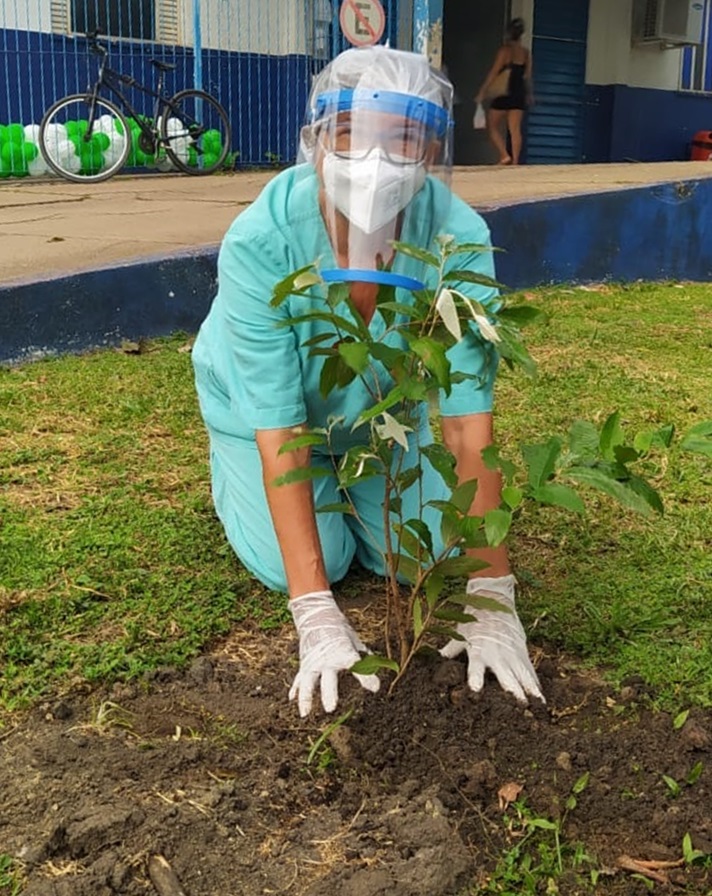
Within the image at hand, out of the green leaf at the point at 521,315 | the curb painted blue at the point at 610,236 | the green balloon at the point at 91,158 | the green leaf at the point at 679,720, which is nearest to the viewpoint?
the green leaf at the point at 521,315

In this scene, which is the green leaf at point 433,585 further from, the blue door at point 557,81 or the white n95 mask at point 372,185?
the blue door at point 557,81

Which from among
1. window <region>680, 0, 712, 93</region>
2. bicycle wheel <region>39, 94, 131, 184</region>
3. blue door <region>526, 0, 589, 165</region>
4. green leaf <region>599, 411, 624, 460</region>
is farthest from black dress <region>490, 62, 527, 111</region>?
green leaf <region>599, 411, 624, 460</region>

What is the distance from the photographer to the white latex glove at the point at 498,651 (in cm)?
180

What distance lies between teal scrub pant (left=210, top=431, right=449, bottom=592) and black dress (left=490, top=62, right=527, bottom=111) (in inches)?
361

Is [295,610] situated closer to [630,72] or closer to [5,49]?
[5,49]

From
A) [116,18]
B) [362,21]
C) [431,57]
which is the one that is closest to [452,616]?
[362,21]

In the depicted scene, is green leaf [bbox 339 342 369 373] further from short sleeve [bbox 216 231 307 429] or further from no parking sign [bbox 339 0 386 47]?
no parking sign [bbox 339 0 386 47]

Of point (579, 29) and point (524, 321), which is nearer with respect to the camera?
point (524, 321)

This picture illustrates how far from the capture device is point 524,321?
1531mm

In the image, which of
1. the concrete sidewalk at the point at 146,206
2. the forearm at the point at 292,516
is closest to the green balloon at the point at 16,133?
the concrete sidewalk at the point at 146,206

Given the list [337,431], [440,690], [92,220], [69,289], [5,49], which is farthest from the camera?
[5,49]

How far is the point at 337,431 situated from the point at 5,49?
23.9 feet

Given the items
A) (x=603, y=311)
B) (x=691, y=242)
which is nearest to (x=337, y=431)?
(x=603, y=311)

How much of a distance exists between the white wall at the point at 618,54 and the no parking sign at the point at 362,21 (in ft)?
14.0
